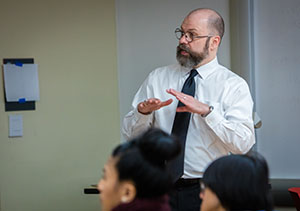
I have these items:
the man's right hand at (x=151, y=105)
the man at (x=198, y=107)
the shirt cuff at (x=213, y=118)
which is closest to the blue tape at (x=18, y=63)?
the man at (x=198, y=107)

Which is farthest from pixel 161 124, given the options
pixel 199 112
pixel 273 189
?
pixel 273 189

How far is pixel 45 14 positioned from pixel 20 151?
3.34 ft

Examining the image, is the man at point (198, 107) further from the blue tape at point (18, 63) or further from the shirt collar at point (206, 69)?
the blue tape at point (18, 63)

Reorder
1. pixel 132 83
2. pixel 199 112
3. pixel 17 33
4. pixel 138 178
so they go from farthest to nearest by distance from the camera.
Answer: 1. pixel 132 83
2. pixel 17 33
3. pixel 199 112
4. pixel 138 178

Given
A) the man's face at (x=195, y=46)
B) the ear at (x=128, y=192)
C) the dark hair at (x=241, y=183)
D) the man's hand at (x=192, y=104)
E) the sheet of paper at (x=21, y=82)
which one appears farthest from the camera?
the sheet of paper at (x=21, y=82)

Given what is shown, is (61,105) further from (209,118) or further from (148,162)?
(148,162)

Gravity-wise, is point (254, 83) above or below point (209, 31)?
below

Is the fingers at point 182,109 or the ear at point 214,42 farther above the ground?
the ear at point 214,42

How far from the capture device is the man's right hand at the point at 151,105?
2230 mm

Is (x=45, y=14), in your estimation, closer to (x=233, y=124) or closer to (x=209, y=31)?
(x=209, y=31)

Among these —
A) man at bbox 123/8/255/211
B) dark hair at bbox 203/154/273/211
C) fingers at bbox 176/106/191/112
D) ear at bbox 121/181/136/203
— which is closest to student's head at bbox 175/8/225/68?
man at bbox 123/8/255/211

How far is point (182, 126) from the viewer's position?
239cm

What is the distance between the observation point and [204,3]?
11.5ft

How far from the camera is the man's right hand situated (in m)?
2.23
